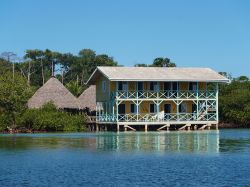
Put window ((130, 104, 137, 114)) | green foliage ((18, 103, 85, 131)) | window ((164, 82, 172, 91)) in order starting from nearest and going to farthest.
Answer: green foliage ((18, 103, 85, 131)), window ((164, 82, 172, 91)), window ((130, 104, 137, 114))

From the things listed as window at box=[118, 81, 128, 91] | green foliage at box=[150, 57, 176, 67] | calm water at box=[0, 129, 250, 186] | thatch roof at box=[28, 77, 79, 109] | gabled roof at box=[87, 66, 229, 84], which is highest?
green foliage at box=[150, 57, 176, 67]

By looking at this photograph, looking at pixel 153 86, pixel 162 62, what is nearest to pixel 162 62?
pixel 162 62

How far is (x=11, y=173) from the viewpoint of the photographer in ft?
74.2

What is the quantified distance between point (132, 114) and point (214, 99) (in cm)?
764

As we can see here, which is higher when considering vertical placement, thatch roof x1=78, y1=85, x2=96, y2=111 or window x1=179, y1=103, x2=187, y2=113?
thatch roof x1=78, y1=85, x2=96, y2=111

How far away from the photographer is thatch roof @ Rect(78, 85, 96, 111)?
62500 mm

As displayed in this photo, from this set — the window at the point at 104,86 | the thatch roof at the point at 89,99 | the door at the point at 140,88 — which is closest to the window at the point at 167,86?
the door at the point at 140,88

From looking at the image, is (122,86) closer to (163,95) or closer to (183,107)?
(163,95)

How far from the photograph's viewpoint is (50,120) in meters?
53.0

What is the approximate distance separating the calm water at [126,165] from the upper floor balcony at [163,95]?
18.7m

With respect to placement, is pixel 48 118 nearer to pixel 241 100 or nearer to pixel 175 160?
pixel 241 100

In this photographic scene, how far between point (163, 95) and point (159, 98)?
2.17ft

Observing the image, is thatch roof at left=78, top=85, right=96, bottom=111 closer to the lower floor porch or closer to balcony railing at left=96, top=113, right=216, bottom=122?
the lower floor porch

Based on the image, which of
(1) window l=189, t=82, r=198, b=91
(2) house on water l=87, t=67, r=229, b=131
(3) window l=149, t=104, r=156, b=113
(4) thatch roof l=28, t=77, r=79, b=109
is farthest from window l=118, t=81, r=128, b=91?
(4) thatch roof l=28, t=77, r=79, b=109
